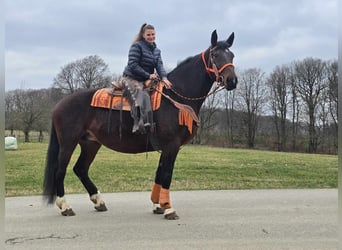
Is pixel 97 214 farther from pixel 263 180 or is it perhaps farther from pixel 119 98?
pixel 263 180

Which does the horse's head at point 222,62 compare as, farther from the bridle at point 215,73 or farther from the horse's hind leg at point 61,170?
the horse's hind leg at point 61,170

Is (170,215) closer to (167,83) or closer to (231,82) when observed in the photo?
(167,83)

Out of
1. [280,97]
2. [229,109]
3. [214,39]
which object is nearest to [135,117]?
[214,39]

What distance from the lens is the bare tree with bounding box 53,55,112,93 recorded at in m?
43.3

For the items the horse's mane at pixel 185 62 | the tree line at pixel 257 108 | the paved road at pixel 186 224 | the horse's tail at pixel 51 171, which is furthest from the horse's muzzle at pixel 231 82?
the tree line at pixel 257 108

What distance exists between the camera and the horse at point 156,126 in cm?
557

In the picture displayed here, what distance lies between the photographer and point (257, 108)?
1966 inches

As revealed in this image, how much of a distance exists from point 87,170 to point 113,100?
1.38 m

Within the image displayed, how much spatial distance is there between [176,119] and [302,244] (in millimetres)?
2464

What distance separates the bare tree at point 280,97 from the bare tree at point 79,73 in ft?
71.3

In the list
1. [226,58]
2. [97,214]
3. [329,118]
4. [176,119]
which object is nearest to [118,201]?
[97,214]

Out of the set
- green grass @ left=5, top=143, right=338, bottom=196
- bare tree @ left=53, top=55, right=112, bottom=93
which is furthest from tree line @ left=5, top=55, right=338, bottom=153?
green grass @ left=5, top=143, right=338, bottom=196

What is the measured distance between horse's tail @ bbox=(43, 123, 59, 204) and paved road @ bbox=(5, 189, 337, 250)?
299 mm

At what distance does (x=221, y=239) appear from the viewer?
4543 millimetres
